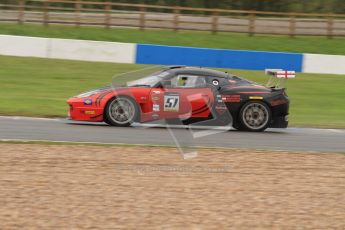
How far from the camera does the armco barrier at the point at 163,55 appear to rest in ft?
75.3

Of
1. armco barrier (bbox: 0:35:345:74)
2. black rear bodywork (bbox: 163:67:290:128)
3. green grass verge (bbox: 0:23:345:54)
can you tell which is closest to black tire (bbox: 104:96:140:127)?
black rear bodywork (bbox: 163:67:290:128)

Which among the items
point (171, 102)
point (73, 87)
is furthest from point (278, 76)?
point (73, 87)

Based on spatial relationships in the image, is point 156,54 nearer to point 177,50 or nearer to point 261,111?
point 177,50

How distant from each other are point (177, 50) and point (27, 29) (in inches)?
377

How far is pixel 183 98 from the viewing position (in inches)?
497

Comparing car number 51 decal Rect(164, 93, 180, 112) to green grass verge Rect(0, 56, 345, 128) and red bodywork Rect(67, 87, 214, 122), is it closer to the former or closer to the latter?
red bodywork Rect(67, 87, 214, 122)

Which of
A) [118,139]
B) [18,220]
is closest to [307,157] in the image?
[118,139]

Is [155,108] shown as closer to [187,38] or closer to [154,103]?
[154,103]

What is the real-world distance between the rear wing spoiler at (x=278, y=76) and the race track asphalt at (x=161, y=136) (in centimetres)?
97

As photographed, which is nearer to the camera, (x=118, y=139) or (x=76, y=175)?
(x=76, y=175)

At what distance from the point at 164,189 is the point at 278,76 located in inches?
236

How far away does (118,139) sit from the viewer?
10977 mm

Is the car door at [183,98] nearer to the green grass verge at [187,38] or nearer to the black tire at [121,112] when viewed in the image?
the black tire at [121,112]

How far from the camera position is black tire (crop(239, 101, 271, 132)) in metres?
13.1
